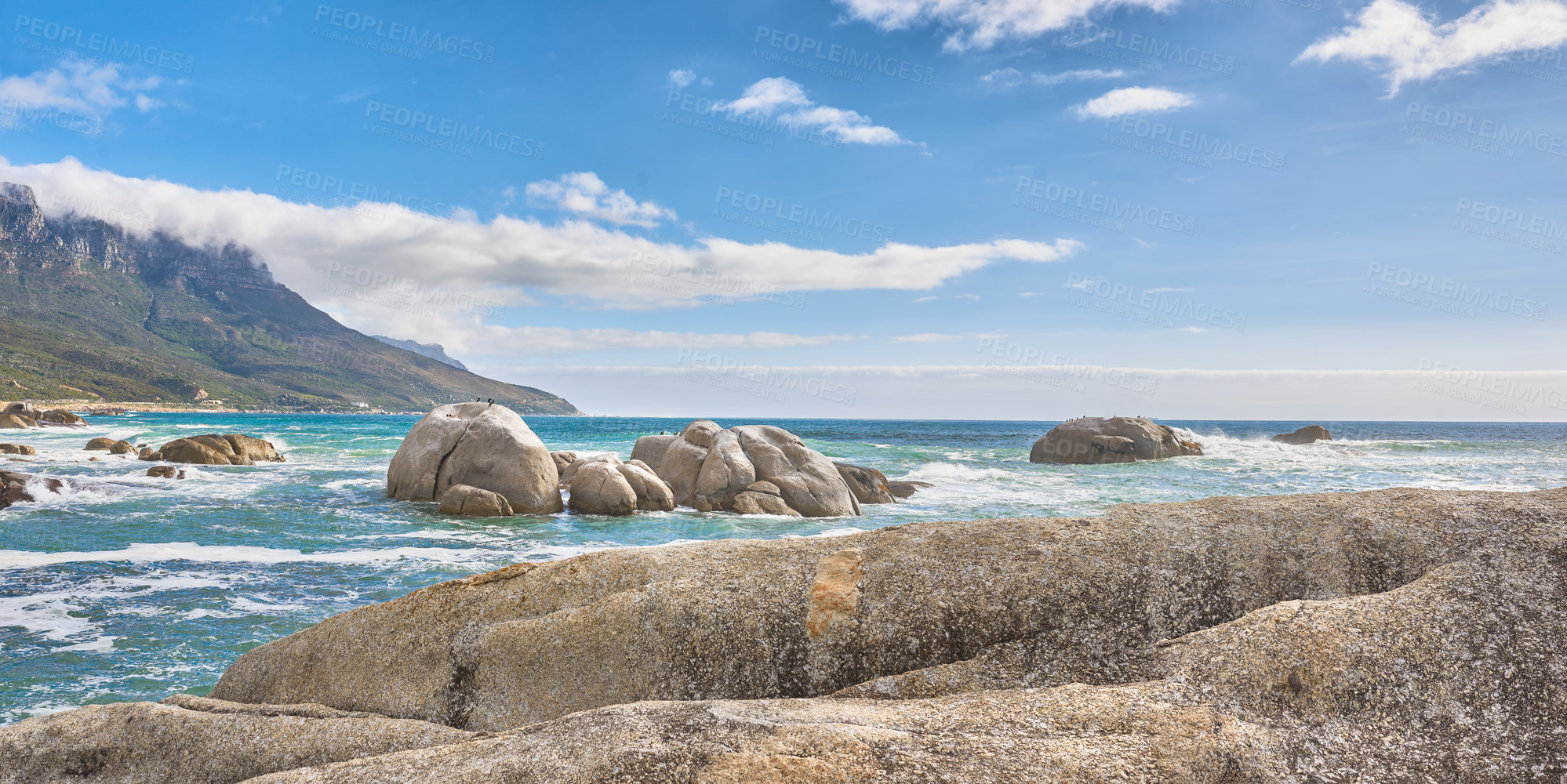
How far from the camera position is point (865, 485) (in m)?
23.6

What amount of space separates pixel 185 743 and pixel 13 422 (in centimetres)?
7248

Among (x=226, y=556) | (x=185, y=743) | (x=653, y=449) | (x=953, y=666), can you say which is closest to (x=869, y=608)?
(x=953, y=666)

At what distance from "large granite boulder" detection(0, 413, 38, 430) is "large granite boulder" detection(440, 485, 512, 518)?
5684 centimetres

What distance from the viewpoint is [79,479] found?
21500 millimetres

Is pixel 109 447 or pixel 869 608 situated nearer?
pixel 869 608

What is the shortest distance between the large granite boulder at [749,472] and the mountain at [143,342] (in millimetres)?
116570

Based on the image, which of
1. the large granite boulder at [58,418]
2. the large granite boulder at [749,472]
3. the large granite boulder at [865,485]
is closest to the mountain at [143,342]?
the large granite boulder at [58,418]

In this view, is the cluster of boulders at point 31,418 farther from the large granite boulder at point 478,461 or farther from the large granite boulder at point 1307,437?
the large granite boulder at point 1307,437

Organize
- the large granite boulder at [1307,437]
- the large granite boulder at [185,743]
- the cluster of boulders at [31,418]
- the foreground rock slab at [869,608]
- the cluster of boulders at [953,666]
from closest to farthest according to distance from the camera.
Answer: the cluster of boulders at [953,666] < the large granite boulder at [185,743] < the foreground rock slab at [869,608] < the cluster of boulders at [31,418] < the large granite boulder at [1307,437]

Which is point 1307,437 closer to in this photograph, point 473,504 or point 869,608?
point 473,504

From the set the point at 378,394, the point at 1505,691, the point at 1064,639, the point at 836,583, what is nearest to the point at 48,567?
the point at 836,583

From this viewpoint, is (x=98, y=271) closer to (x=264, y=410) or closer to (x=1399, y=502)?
A: (x=264, y=410)

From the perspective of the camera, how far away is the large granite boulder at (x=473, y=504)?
18.5 meters

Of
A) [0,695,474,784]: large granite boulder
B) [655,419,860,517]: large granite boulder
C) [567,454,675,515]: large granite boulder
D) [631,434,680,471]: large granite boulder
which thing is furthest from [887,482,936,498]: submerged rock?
[0,695,474,784]: large granite boulder
